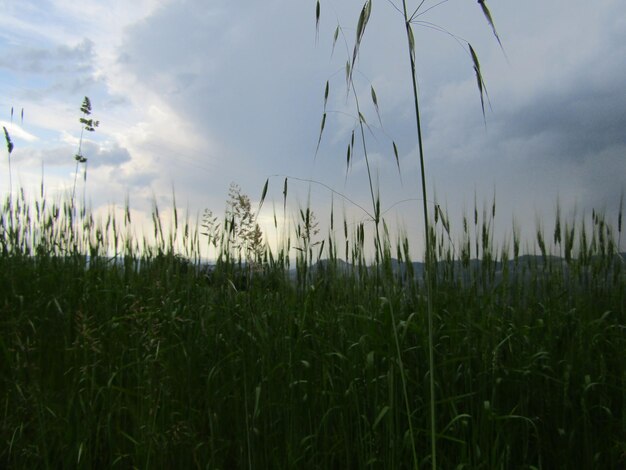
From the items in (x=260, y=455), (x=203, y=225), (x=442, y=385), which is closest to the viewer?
(x=260, y=455)

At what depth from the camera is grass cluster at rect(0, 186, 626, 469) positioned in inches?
95.4

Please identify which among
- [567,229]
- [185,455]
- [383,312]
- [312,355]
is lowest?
[185,455]

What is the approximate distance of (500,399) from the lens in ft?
9.27

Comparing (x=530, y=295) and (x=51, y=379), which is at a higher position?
(x=530, y=295)

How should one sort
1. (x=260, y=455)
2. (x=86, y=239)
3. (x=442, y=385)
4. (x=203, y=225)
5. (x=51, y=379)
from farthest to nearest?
(x=86, y=239)
(x=203, y=225)
(x=51, y=379)
(x=442, y=385)
(x=260, y=455)

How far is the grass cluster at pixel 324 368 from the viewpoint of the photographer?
2.42 meters

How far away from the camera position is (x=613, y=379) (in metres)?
3.15

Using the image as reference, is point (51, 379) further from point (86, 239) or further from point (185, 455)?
point (86, 239)

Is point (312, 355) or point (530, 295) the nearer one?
point (312, 355)

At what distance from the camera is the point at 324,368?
2.52m

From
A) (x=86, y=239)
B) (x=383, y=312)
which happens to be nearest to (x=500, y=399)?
(x=383, y=312)

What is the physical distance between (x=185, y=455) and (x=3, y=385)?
1490 millimetres

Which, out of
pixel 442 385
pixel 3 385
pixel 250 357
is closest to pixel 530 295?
pixel 442 385

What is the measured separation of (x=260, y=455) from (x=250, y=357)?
0.50 meters
